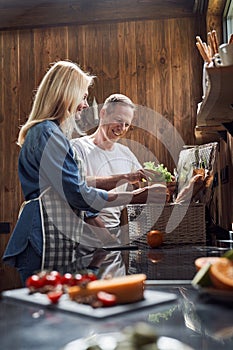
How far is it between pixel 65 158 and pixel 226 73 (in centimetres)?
58

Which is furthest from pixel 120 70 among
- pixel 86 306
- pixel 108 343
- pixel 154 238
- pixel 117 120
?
pixel 108 343

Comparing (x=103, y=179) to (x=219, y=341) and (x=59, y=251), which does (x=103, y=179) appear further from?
(x=219, y=341)

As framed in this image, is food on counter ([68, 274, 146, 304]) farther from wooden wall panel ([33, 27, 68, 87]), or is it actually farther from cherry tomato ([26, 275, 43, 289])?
wooden wall panel ([33, 27, 68, 87])

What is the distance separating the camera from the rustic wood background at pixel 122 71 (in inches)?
158

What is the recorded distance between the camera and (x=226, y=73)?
59.3 inches

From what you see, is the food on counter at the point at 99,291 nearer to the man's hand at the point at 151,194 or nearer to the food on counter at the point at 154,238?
the food on counter at the point at 154,238

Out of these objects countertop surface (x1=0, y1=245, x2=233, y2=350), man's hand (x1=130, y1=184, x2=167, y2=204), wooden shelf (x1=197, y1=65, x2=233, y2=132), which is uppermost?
wooden shelf (x1=197, y1=65, x2=233, y2=132)

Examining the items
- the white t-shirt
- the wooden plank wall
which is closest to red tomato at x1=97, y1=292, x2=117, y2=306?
the white t-shirt

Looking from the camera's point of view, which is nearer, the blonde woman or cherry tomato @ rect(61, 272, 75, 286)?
cherry tomato @ rect(61, 272, 75, 286)

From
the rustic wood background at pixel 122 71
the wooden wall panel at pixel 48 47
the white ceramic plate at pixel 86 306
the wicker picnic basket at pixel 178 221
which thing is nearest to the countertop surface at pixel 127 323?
the white ceramic plate at pixel 86 306

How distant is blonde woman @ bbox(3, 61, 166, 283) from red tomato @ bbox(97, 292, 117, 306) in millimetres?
873

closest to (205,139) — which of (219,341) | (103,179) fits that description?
(103,179)

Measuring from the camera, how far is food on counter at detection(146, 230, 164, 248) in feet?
6.69

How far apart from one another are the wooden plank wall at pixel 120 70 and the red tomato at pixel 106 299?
3245 mm
